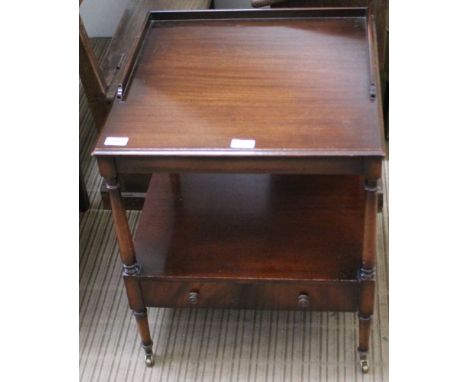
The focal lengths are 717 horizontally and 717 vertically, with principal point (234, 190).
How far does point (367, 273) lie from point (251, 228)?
224 mm

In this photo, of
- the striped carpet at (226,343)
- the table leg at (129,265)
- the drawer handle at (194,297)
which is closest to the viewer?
the table leg at (129,265)

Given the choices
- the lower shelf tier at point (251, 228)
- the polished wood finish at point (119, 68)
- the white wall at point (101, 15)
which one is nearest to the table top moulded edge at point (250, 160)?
the lower shelf tier at point (251, 228)

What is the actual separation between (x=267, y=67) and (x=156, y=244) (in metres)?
0.36

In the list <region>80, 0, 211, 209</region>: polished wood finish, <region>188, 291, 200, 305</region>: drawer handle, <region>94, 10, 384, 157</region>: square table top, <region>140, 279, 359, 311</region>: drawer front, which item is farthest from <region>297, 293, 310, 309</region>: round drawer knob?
<region>80, 0, 211, 209</region>: polished wood finish

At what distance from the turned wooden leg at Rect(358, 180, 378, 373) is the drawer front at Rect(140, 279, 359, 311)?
17 mm

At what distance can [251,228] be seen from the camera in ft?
4.09

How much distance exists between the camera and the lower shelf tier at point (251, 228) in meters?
1.18

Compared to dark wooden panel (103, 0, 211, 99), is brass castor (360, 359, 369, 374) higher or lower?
lower

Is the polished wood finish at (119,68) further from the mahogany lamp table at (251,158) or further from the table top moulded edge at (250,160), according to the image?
the table top moulded edge at (250,160)

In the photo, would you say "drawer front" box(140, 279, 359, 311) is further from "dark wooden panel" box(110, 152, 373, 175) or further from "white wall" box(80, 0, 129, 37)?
"white wall" box(80, 0, 129, 37)

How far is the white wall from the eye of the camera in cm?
201

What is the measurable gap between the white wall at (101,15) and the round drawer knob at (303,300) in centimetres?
114

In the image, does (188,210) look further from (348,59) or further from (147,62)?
(348,59)

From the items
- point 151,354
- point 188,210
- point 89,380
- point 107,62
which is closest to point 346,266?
point 188,210
